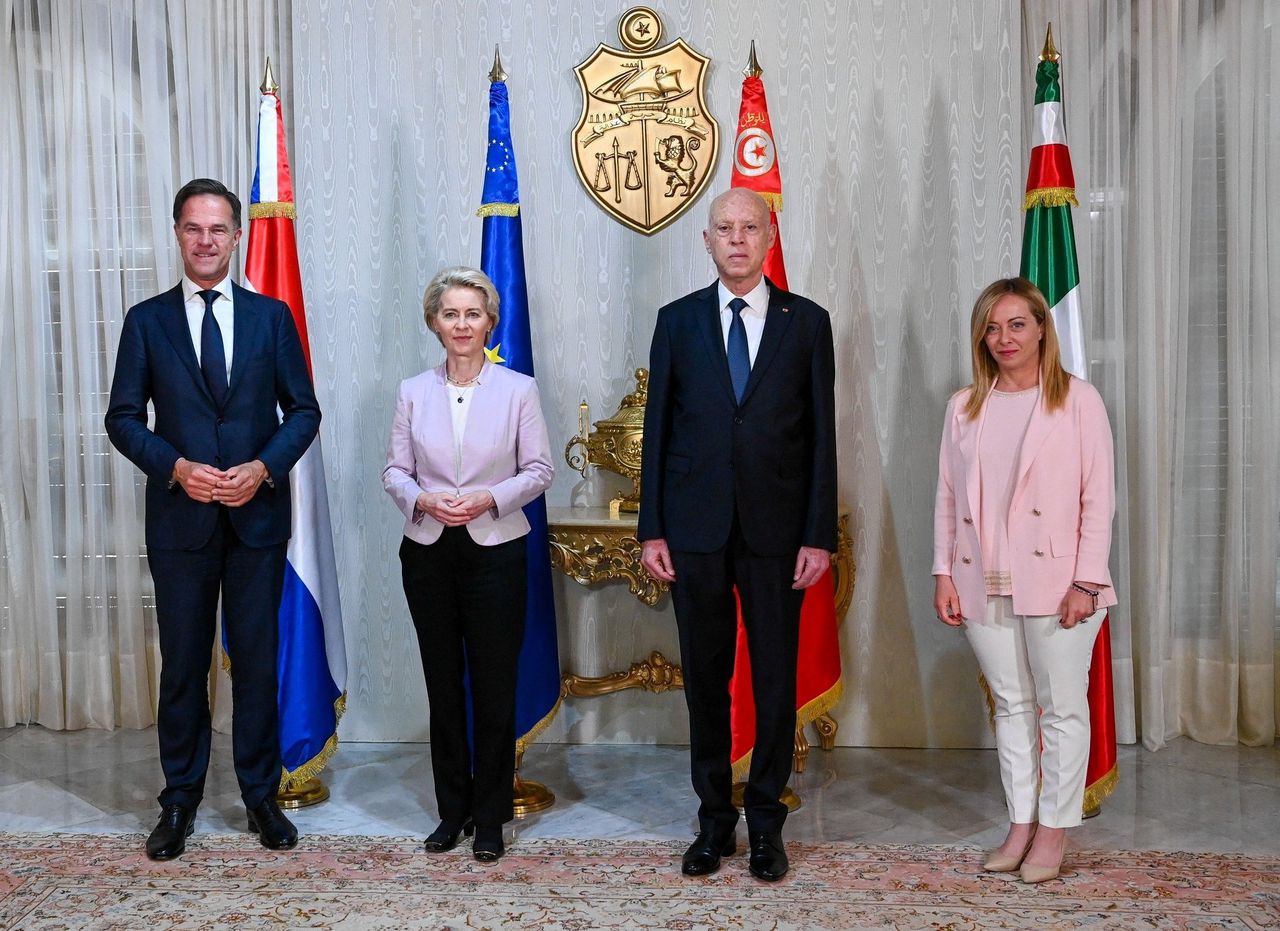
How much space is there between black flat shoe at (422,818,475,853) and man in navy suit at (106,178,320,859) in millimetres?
391

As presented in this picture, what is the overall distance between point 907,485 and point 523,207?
1.72 m

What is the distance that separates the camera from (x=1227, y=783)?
362 cm

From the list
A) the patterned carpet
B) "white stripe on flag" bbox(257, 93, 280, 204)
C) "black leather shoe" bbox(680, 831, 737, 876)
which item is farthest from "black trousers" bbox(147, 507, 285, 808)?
"black leather shoe" bbox(680, 831, 737, 876)

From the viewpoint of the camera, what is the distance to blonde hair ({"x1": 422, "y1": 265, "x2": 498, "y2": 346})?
2.95m

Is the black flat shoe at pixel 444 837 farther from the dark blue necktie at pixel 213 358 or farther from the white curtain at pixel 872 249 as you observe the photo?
the dark blue necktie at pixel 213 358

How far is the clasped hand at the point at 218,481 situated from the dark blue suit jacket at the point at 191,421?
38 mm

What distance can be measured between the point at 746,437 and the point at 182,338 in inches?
60.3

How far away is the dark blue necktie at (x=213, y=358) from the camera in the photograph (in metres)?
3.04

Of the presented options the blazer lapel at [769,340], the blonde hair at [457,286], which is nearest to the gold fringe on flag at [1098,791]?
the blazer lapel at [769,340]

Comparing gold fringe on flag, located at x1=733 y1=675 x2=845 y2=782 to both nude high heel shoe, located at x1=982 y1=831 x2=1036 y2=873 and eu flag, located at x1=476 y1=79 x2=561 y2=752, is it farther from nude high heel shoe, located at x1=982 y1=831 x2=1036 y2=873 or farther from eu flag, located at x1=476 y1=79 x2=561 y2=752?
nude high heel shoe, located at x1=982 y1=831 x2=1036 y2=873

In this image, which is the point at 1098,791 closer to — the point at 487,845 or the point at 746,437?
the point at 746,437

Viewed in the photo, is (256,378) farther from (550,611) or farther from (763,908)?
(763,908)

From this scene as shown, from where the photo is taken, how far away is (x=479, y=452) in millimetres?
2969

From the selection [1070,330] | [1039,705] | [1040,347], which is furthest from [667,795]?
[1070,330]
